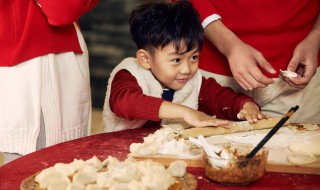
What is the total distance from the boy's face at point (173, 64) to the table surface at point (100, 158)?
0.89 ft

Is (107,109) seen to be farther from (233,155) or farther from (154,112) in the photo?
(233,155)

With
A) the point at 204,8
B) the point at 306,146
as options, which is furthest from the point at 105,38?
the point at 306,146

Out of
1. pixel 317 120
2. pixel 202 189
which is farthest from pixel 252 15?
pixel 202 189

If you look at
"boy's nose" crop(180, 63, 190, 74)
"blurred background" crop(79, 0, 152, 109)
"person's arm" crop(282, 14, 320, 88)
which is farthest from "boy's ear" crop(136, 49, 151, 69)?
"blurred background" crop(79, 0, 152, 109)

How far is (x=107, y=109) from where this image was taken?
8.20 ft

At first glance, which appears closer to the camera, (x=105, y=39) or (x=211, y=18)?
(x=211, y=18)

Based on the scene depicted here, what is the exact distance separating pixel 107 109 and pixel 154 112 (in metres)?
0.45

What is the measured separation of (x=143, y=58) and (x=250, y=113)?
20.6 inches

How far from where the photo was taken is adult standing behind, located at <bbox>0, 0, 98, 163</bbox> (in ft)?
6.75

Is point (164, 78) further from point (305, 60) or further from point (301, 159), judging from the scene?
point (301, 159)

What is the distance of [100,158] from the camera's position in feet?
5.88

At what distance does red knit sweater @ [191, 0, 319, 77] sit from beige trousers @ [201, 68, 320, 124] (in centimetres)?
10

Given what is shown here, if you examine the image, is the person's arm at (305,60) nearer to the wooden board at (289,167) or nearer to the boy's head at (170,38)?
the boy's head at (170,38)

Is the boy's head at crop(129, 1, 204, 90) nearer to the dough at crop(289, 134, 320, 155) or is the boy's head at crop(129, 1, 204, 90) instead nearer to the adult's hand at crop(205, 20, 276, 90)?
the adult's hand at crop(205, 20, 276, 90)
